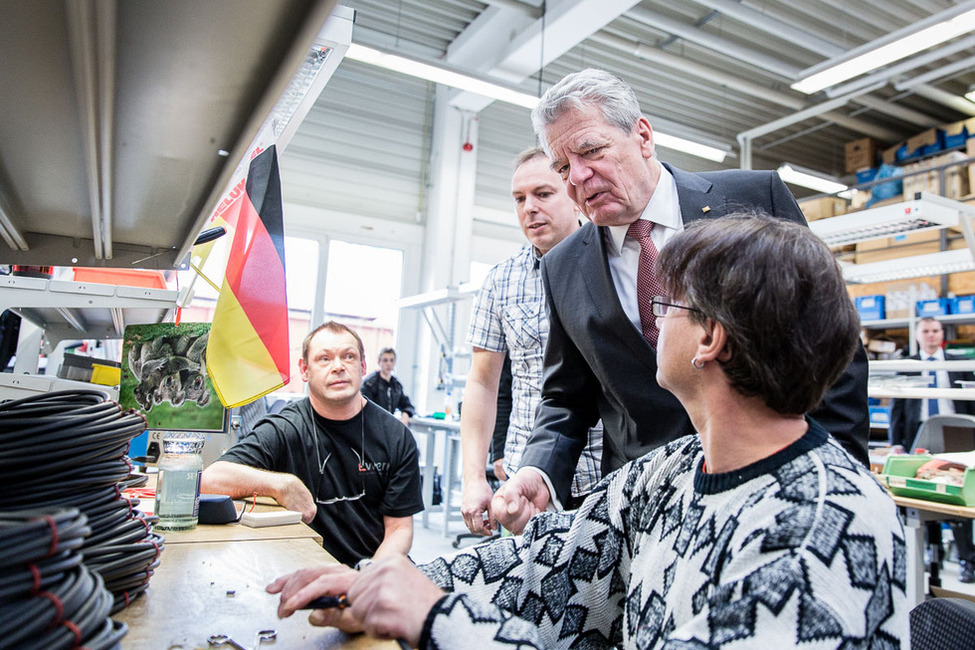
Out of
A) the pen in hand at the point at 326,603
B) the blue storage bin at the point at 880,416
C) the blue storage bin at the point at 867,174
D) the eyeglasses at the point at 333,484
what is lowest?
the eyeglasses at the point at 333,484

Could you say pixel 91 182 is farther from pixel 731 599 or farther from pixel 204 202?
pixel 731 599

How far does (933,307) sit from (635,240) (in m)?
6.68

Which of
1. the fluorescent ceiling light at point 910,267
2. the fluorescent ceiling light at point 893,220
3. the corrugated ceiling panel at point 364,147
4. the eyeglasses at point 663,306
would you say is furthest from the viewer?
the corrugated ceiling panel at point 364,147

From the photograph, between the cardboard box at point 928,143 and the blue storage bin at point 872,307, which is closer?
the blue storage bin at point 872,307

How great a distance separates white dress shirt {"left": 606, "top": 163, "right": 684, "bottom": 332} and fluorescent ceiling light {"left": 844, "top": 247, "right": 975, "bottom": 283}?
2964 millimetres

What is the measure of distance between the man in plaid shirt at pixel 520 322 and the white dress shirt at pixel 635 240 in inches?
20.3

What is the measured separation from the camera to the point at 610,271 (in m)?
1.51

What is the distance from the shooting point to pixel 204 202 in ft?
4.29

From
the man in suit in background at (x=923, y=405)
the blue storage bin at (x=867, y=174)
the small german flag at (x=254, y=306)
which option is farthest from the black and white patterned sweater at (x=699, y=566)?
the blue storage bin at (x=867, y=174)

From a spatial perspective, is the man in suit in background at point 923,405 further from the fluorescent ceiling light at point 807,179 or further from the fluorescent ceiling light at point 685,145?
the fluorescent ceiling light at point 685,145

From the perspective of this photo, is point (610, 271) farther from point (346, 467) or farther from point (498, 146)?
point (498, 146)

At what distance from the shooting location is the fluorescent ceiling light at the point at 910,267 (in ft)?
13.4

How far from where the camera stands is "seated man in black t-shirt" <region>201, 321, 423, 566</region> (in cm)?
211

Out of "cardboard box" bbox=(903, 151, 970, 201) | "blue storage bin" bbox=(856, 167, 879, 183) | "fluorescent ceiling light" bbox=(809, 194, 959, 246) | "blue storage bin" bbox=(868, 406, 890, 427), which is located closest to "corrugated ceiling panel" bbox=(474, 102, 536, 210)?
"blue storage bin" bbox=(856, 167, 879, 183)
